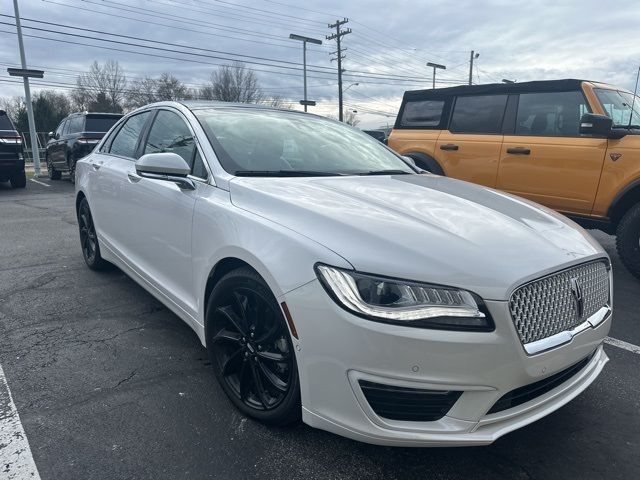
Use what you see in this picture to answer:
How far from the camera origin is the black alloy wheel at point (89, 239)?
4.82 metres

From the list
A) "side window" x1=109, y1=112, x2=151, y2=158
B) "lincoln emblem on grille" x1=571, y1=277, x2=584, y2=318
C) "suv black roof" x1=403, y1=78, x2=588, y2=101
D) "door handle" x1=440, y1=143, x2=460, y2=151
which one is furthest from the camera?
"door handle" x1=440, y1=143, x2=460, y2=151

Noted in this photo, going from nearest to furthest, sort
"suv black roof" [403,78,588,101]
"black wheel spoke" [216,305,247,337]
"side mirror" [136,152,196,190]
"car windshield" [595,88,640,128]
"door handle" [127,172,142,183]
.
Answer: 1. "black wheel spoke" [216,305,247,337]
2. "side mirror" [136,152,196,190]
3. "door handle" [127,172,142,183]
4. "car windshield" [595,88,640,128]
5. "suv black roof" [403,78,588,101]

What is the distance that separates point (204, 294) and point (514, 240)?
161 centimetres

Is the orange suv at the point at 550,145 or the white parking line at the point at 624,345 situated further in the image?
the orange suv at the point at 550,145

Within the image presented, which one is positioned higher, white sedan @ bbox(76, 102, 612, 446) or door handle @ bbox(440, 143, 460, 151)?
door handle @ bbox(440, 143, 460, 151)

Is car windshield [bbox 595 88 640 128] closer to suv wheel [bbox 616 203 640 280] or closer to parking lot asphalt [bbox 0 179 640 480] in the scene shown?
suv wheel [bbox 616 203 640 280]

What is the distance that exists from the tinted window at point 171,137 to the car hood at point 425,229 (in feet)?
2.16

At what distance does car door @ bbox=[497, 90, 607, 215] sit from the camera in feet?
17.1

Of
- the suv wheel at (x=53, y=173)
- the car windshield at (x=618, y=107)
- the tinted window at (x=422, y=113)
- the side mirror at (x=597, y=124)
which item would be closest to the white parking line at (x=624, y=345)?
the side mirror at (x=597, y=124)

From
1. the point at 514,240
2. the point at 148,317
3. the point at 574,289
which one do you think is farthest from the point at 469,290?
the point at 148,317

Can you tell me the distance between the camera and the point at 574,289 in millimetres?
2123

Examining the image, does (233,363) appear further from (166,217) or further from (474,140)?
(474,140)

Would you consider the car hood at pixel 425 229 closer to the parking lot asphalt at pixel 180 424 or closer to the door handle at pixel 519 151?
the parking lot asphalt at pixel 180 424

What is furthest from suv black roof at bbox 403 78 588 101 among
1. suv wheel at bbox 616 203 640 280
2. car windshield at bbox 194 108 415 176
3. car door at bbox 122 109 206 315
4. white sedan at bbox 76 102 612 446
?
car door at bbox 122 109 206 315
